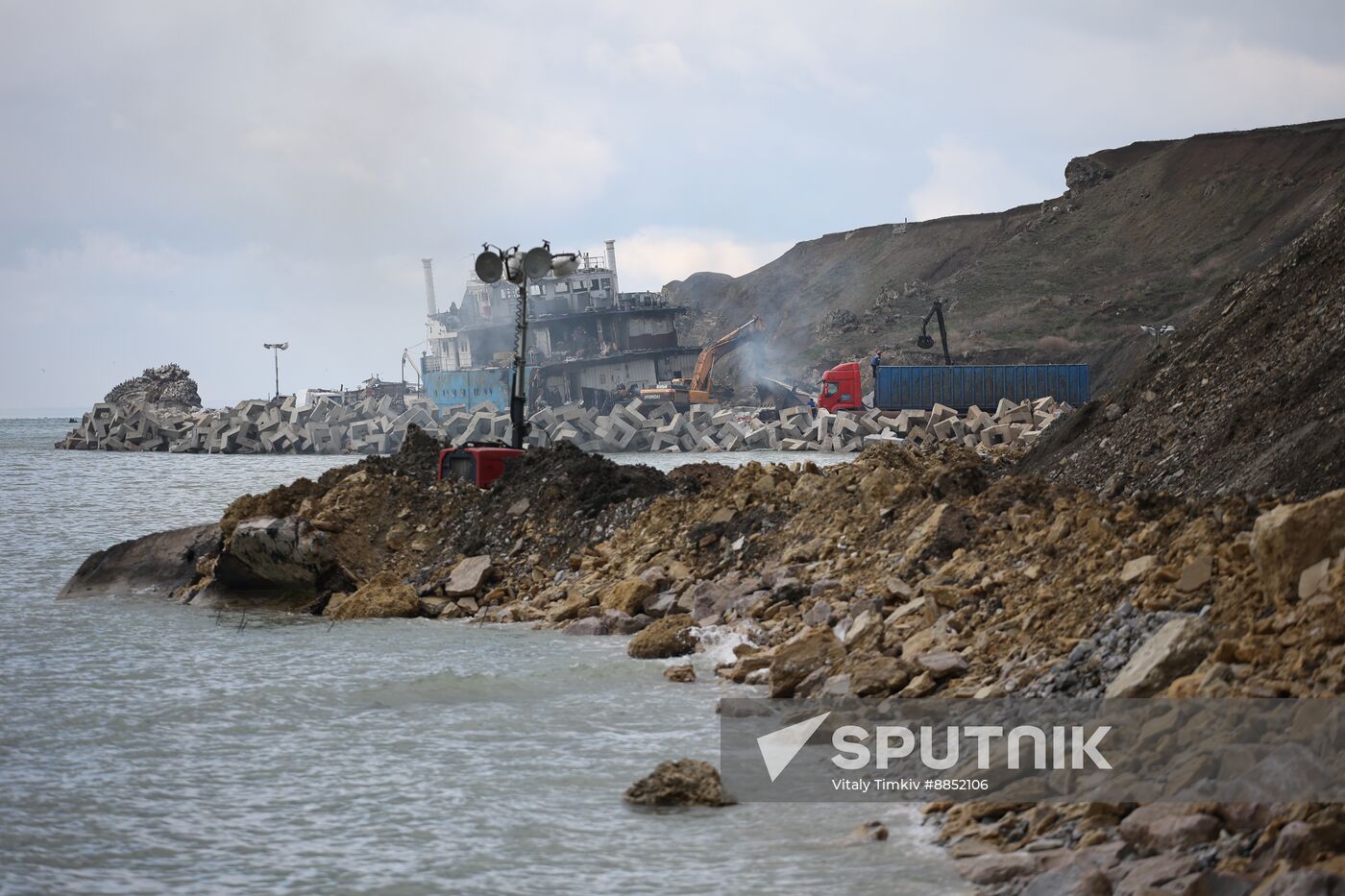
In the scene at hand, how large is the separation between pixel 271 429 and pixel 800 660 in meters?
63.3

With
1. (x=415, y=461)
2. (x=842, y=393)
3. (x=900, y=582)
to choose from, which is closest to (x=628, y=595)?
(x=900, y=582)

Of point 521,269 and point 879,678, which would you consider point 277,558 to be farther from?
point 879,678

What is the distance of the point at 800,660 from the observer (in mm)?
9328

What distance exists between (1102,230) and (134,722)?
77.7m

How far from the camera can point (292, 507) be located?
1714cm

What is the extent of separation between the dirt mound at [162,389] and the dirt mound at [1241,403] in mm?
99355

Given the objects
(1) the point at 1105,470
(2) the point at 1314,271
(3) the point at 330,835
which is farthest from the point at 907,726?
(2) the point at 1314,271

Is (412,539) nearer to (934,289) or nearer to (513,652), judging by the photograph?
(513,652)

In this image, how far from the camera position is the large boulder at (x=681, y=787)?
23.0 feet

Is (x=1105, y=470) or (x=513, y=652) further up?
(x=1105, y=470)

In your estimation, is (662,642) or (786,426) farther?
(786,426)

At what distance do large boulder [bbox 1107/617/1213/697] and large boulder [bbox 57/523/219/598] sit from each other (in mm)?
13396

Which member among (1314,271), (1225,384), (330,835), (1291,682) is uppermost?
(1314,271)

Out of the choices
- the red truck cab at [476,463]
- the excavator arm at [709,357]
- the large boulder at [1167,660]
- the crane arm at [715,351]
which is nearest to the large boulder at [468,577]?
→ the red truck cab at [476,463]
